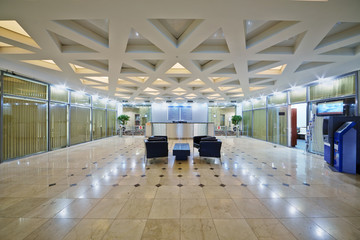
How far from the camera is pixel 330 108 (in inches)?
252

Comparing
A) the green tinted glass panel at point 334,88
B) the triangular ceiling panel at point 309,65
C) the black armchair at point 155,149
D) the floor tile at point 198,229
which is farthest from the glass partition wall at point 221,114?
the floor tile at point 198,229

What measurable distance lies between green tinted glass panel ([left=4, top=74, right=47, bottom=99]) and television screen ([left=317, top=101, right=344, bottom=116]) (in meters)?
14.2

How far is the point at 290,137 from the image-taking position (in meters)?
8.83

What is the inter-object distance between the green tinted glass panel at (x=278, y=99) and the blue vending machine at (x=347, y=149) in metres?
5.08

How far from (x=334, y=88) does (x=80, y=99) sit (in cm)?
1482

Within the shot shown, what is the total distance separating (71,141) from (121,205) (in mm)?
8661

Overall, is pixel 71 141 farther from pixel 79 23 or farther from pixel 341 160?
pixel 341 160

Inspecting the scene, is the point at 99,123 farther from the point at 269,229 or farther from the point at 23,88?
the point at 269,229

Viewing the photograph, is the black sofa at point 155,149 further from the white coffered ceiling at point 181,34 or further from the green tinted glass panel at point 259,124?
the green tinted glass panel at point 259,124

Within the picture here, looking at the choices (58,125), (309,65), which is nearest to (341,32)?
(309,65)

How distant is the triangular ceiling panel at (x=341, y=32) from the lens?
3.52 meters

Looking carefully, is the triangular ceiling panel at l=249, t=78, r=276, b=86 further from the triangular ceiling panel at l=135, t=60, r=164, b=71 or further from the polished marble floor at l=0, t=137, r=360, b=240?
the triangular ceiling panel at l=135, t=60, r=164, b=71

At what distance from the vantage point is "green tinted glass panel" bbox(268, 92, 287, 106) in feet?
30.6

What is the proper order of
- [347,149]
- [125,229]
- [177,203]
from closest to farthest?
[125,229] < [177,203] < [347,149]
